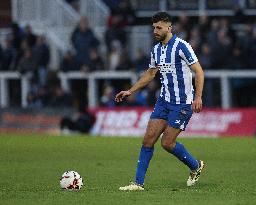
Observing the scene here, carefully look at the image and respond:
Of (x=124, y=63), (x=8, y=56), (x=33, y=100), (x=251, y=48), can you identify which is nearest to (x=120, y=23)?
(x=124, y=63)

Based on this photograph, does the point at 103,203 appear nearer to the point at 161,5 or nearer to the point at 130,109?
the point at 130,109

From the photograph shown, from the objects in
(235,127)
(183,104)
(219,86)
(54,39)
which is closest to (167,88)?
(183,104)

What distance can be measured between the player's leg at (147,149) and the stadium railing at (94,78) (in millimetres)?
15358

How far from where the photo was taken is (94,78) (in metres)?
31.2

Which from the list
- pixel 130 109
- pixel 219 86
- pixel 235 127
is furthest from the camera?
pixel 219 86

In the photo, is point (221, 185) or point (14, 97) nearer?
point (221, 185)

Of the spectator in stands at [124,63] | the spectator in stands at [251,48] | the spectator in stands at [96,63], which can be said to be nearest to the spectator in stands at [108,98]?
the spectator in stands at [124,63]

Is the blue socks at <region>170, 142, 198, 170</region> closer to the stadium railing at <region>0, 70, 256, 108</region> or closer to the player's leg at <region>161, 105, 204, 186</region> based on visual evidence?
the player's leg at <region>161, 105, 204, 186</region>

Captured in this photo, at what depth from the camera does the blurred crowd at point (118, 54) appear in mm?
27547

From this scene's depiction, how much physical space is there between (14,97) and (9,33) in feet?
7.29

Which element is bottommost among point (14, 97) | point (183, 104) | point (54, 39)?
point (14, 97)

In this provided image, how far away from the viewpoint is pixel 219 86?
29.3 m

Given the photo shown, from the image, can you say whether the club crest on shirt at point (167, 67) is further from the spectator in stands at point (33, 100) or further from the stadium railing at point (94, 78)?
the spectator in stands at point (33, 100)

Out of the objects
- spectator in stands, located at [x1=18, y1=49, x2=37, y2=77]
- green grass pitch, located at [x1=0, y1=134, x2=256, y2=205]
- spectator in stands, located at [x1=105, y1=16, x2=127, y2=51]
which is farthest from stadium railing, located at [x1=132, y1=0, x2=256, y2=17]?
green grass pitch, located at [x1=0, y1=134, x2=256, y2=205]
